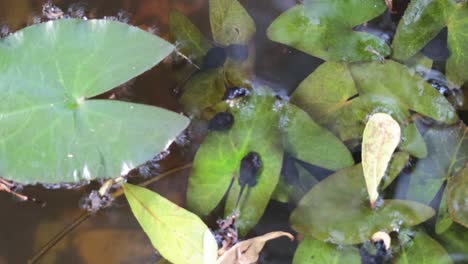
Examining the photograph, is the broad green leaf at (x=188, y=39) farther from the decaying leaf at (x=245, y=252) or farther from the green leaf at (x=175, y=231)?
the decaying leaf at (x=245, y=252)

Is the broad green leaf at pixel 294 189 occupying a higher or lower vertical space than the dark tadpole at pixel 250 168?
lower

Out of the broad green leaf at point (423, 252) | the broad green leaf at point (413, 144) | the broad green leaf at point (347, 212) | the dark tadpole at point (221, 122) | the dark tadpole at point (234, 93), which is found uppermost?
the dark tadpole at point (234, 93)

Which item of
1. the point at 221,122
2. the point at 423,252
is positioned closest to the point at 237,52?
the point at 221,122

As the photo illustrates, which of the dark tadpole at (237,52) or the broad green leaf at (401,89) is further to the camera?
the dark tadpole at (237,52)

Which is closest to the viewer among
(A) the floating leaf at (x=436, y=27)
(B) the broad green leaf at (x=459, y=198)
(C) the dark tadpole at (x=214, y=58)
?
(B) the broad green leaf at (x=459, y=198)

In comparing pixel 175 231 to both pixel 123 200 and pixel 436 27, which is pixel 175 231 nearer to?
pixel 123 200

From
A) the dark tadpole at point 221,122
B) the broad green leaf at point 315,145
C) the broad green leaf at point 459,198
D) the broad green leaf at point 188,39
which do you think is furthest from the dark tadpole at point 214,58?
the broad green leaf at point 459,198

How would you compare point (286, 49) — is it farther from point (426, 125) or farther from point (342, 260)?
point (342, 260)

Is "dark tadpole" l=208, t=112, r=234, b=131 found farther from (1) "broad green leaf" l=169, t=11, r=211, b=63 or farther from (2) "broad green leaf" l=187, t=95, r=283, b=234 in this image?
(1) "broad green leaf" l=169, t=11, r=211, b=63

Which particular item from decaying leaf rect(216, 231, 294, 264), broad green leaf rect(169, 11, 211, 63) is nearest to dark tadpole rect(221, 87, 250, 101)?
broad green leaf rect(169, 11, 211, 63)
